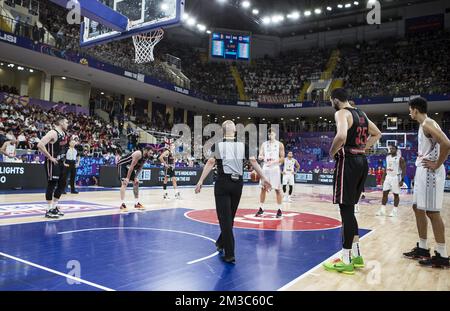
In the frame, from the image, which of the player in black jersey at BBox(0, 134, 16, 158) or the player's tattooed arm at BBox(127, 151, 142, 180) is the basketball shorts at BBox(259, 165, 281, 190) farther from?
the player in black jersey at BBox(0, 134, 16, 158)

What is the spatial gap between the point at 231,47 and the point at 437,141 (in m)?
32.9

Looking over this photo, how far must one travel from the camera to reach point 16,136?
16.5 metres

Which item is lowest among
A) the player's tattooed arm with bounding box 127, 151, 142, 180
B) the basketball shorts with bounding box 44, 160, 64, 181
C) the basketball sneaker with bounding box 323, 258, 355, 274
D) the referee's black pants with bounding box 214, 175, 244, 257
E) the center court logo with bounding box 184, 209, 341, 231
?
the center court logo with bounding box 184, 209, 341, 231

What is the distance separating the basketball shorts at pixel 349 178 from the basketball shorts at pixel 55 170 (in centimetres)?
571

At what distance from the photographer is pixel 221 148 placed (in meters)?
4.70

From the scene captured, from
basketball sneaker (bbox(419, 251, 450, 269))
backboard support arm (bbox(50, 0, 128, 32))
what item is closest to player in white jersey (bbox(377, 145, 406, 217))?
basketball sneaker (bbox(419, 251, 450, 269))

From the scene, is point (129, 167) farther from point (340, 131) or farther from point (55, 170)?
point (340, 131)

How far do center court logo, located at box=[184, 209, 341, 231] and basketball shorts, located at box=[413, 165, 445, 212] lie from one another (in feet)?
9.10

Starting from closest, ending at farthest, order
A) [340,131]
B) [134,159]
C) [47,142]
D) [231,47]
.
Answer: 1. [340,131]
2. [47,142]
3. [134,159]
4. [231,47]

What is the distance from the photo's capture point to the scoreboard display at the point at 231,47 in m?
35.4

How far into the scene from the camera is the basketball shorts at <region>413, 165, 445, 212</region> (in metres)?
4.78

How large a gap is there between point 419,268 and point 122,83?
83.2ft

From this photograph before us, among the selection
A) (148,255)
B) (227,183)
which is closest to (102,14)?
(227,183)

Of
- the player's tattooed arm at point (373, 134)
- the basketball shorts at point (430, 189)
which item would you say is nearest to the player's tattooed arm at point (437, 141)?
the basketball shorts at point (430, 189)
